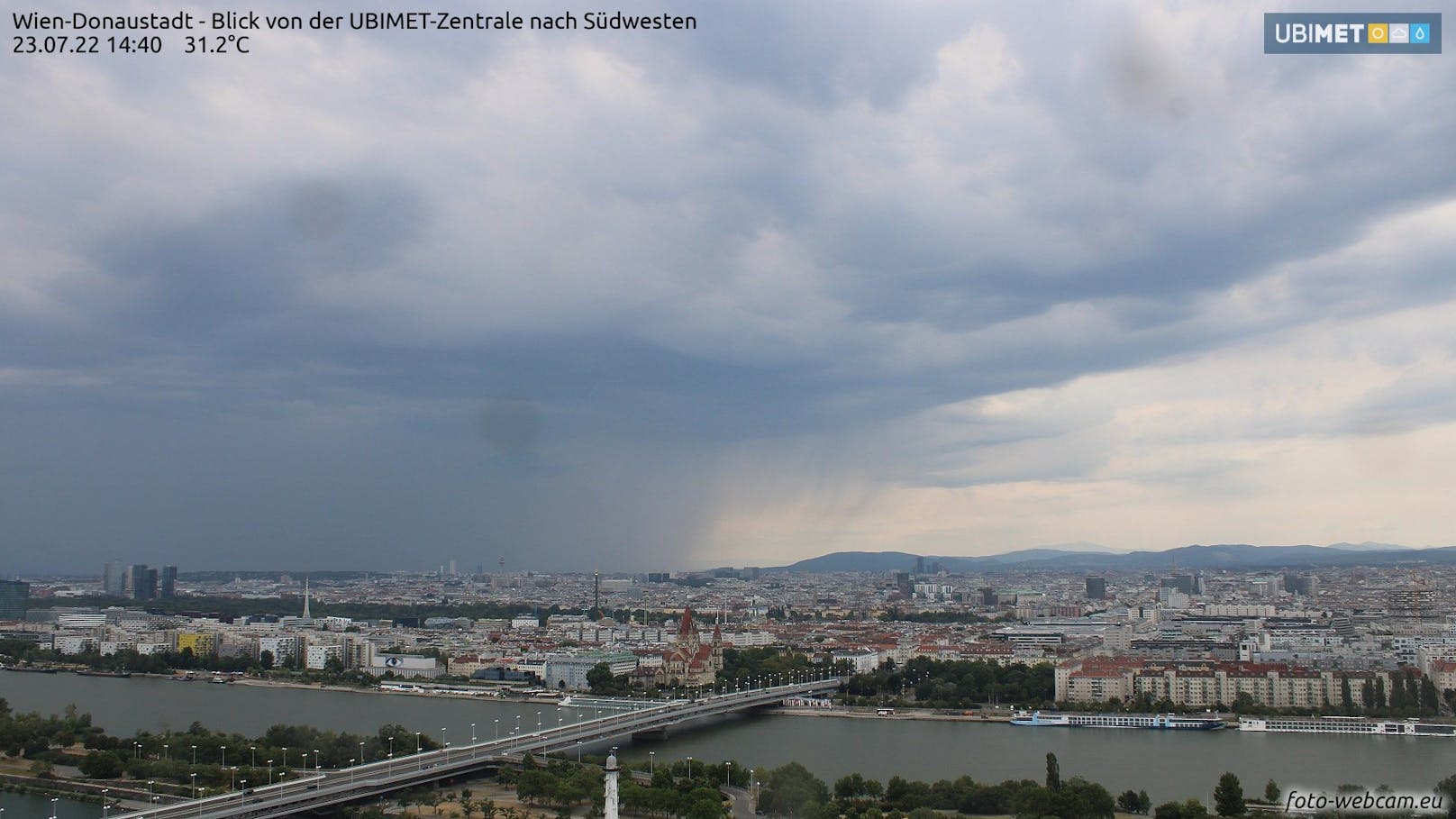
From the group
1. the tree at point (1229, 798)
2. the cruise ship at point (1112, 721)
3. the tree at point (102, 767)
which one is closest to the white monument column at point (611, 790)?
the tree at point (1229, 798)

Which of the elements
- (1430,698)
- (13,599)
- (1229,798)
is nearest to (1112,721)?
(1430,698)

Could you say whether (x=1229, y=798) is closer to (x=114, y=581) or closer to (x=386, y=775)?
(x=386, y=775)

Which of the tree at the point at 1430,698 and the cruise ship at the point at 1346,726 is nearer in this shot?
the cruise ship at the point at 1346,726

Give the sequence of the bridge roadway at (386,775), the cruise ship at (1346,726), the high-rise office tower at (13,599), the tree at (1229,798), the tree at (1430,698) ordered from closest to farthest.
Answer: the tree at (1229,798) < the bridge roadway at (386,775) < the cruise ship at (1346,726) < the tree at (1430,698) < the high-rise office tower at (13,599)

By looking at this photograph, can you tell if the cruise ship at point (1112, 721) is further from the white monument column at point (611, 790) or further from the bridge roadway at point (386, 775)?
the white monument column at point (611, 790)

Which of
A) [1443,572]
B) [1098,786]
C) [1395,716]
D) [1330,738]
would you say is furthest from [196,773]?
[1443,572]

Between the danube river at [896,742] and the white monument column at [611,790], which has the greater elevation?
the white monument column at [611,790]

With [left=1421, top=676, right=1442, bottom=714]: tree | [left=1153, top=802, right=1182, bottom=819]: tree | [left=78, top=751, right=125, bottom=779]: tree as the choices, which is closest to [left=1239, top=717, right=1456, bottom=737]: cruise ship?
[left=1421, top=676, right=1442, bottom=714]: tree
